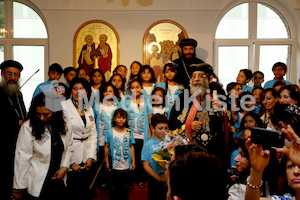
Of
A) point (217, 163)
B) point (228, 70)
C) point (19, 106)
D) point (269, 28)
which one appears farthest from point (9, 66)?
point (269, 28)

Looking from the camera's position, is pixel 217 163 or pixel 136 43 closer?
pixel 217 163

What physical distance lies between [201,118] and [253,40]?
496cm

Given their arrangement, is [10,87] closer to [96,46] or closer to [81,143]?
[81,143]

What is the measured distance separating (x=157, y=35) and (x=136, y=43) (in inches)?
21.1

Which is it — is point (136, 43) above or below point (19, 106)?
above

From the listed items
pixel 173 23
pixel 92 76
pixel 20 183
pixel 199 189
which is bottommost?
→ pixel 20 183

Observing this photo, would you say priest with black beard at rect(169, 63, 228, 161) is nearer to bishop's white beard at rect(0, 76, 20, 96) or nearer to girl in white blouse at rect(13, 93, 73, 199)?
girl in white blouse at rect(13, 93, 73, 199)

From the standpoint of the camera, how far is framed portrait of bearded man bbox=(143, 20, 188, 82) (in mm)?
7004

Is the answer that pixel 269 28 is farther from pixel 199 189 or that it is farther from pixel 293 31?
pixel 199 189

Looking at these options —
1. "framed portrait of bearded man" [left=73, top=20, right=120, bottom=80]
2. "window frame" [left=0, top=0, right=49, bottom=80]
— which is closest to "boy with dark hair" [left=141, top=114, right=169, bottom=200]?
"framed portrait of bearded man" [left=73, top=20, right=120, bottom=80]

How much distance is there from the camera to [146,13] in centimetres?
703

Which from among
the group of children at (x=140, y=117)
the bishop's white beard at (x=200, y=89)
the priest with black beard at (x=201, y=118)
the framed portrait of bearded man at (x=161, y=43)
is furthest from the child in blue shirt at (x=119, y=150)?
the framed portrait of bearded man at (x=161, y=43)

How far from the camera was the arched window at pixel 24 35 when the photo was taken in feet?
23.8

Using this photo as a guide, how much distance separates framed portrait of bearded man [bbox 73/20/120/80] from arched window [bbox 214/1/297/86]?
256cm
